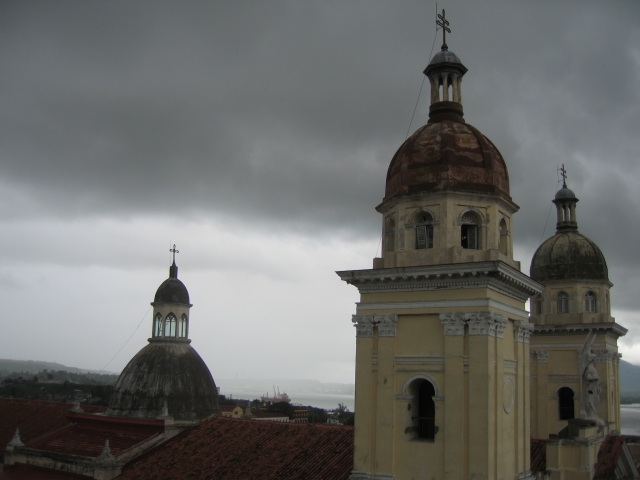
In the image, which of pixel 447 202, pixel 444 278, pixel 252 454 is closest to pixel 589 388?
pixel 444 278

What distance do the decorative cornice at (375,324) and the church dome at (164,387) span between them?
13157 mm

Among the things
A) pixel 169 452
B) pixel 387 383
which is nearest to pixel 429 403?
pixel 387 383

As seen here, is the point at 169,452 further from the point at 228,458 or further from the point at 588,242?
the point at 588,242

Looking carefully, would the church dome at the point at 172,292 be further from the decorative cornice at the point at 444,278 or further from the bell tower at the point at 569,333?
the bell tower at the point at 569,333

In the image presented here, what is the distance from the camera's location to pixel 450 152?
58.1 ft

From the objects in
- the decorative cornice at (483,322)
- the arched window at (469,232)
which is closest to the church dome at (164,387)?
the arched window at (469,232)

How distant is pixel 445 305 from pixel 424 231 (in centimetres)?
223

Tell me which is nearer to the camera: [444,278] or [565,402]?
[444,278]

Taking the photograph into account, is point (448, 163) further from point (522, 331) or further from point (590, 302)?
point (590, 302)

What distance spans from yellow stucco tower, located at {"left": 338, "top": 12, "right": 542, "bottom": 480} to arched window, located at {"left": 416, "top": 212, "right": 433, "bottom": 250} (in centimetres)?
3

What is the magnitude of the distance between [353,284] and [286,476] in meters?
6.59

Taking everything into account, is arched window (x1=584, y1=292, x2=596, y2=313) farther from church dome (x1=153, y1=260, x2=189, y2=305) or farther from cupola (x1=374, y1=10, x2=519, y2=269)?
church dome (x1=153, y1=260, x2=189, y2=305)

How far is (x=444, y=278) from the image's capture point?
54.3 ft

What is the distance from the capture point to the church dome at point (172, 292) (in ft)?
104
